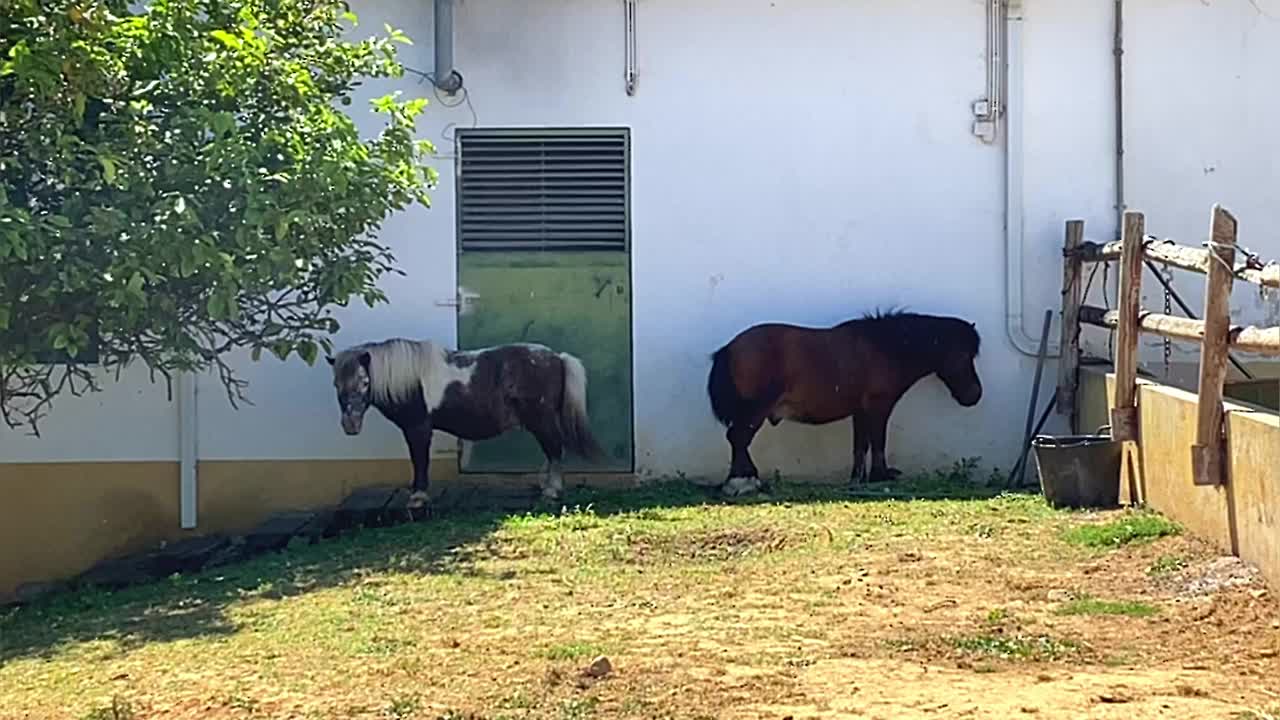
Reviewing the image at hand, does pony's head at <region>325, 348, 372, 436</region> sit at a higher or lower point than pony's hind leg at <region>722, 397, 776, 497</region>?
higher

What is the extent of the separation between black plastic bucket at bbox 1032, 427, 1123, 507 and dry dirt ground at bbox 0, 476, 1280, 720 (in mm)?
249

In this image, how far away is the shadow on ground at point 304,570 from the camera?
6391 millimetres

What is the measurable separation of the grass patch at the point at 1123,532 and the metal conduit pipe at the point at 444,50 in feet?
16.5

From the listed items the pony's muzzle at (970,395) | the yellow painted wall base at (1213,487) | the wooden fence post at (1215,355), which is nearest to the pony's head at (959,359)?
the pony's muzzle at (970,395)

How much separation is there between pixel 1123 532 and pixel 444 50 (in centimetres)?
548

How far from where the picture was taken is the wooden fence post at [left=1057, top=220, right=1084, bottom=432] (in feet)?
32.5

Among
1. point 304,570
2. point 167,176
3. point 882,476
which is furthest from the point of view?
point 882,476

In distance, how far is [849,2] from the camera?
10.2m

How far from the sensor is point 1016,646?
510 centimetres

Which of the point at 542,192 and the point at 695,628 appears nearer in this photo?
the point at 695,628

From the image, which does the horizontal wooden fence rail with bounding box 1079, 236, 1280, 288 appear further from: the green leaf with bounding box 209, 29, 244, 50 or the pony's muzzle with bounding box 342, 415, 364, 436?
the green leaf with bounding box 209, 29, 244, 50

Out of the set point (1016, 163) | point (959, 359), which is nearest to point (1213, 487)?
point (959, 359)

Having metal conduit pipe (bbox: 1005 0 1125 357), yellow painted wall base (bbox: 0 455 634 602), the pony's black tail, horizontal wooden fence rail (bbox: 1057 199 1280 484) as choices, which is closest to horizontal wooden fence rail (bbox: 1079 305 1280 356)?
horizontal wooden fence rail (bbox: 1057 199 1280 484)

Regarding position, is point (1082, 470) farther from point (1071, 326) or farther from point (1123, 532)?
point (1071, 326)
